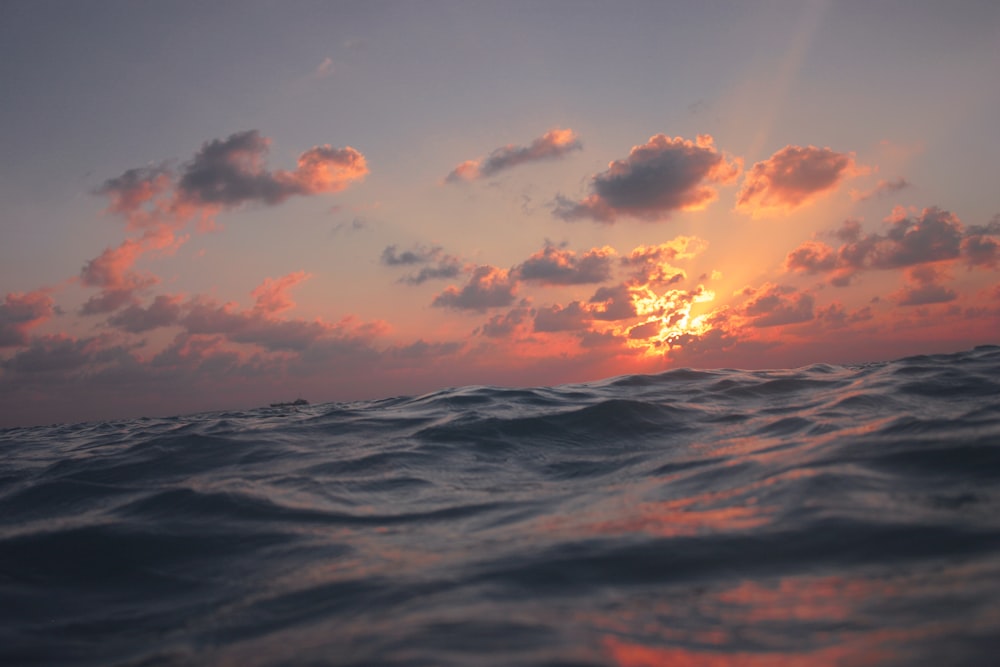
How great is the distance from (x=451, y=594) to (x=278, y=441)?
30.6 feet

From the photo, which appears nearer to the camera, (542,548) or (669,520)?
(542,548)

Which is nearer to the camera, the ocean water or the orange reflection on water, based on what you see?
the ocean water

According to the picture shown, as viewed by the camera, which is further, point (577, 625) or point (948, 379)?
point (948, 379)

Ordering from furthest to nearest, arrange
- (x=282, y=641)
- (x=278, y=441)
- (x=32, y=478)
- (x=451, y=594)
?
(x=278, y=441)
(x=32, y=478)
(x=451, y=594)
(x=282, y=641)

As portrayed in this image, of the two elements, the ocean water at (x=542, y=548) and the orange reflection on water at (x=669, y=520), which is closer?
the ocean water at (x=542, y=548)

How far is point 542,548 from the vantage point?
17.6 ft

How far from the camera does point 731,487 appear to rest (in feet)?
22.0

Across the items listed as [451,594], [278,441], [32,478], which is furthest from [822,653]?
[32,478]

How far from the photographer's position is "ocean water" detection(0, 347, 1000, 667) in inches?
138

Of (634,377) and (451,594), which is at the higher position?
(634,377)

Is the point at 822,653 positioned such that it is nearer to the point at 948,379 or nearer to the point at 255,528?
the point at 255,528

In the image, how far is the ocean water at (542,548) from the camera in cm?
352

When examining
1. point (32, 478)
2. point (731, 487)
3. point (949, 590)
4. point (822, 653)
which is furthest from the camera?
point (32, 478)

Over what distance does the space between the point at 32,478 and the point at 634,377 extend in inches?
654
